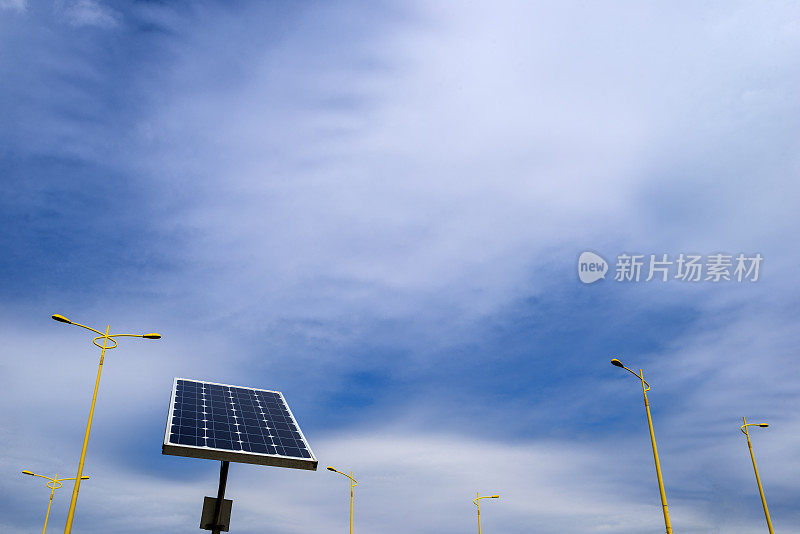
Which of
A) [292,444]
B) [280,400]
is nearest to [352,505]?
[280,400]

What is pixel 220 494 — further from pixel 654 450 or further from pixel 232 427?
pixel 654 450

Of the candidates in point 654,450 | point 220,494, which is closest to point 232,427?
point 220,494

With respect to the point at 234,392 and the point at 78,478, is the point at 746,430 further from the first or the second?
the point at 78,478

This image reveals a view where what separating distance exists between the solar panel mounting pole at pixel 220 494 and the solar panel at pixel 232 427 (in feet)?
4.48

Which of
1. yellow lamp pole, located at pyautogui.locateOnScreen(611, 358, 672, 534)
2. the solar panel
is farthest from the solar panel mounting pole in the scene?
yellow lamp pole, located at pyautogui.locateOnScreen(611, 358, 672, 534)

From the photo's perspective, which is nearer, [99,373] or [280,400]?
[99,373]

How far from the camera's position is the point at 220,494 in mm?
25281

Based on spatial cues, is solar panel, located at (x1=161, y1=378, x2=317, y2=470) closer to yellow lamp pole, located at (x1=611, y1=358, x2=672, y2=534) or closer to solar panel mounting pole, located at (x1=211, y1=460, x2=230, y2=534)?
solar panel mounting pole, located at (x1=211, y1=460, x2=230, y2=534)

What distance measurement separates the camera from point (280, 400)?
36156 millimetres

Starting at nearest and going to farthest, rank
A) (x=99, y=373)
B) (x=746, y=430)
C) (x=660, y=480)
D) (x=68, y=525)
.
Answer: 1. (x=68, y=525)
2. (x=660, y=480)
3. (x=99, y=373)
4. (x=746, y=430)

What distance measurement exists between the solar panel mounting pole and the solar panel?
1.37m

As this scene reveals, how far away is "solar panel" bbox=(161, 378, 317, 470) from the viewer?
24.1m

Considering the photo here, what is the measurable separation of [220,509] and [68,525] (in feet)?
21.8

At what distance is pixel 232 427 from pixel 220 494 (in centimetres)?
367
